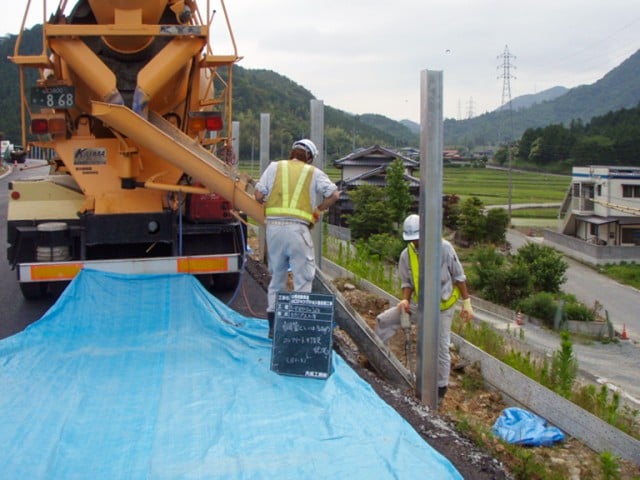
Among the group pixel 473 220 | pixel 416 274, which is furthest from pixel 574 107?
pixel 416 274

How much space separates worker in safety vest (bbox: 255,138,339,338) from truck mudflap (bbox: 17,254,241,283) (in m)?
1.55

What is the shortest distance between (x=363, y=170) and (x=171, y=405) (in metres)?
35.1

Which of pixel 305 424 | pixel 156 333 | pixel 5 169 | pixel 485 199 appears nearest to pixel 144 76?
pixel 156 333

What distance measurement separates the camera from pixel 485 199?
64562 mm

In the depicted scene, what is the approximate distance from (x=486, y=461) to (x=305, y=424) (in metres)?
1.05

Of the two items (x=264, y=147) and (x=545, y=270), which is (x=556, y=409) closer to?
(x=264, y=147)

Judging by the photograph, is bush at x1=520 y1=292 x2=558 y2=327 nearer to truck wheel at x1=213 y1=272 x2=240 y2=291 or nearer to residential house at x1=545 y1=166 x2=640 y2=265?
residential house at x1=545 y1=166 x2=640 y2=265

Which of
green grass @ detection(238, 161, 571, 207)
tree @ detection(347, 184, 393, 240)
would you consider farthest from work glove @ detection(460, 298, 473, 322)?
green grass @ detection(238, 161, 571, 207)

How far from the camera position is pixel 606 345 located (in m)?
25.8

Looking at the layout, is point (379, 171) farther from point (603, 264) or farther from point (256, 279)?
point (256, 279)

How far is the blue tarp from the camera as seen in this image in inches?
142

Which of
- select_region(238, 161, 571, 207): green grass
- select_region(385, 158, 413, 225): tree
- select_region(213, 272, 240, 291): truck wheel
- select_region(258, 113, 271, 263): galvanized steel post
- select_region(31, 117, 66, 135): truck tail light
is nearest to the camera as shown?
select_region(31, 117, 66, 135): truck tail light

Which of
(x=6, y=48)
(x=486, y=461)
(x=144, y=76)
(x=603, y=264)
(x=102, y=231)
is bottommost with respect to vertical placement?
(x=603, y=264)

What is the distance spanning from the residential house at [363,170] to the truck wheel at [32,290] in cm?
2918
